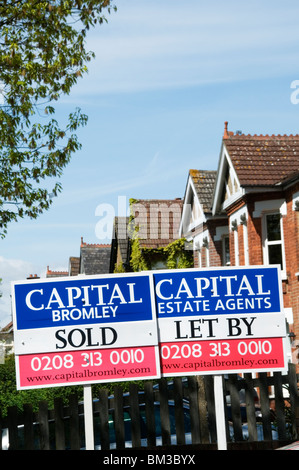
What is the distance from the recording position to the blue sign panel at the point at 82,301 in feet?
26.5

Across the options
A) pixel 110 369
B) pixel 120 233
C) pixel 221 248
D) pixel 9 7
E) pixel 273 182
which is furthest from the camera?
pixel 120 233

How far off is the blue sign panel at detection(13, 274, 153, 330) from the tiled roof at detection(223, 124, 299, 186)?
13.7 meters

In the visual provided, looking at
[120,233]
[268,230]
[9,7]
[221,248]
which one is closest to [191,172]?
[221,248]

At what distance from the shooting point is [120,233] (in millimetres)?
43188

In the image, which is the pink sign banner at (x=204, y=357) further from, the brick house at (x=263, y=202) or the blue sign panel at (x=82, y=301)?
the brick house at (x=263, y=202)

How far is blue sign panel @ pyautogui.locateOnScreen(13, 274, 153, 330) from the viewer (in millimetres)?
8078

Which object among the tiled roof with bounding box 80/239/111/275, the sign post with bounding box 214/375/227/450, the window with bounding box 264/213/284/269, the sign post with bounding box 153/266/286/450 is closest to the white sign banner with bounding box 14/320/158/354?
the sign post with bounding box 153/266/286/450

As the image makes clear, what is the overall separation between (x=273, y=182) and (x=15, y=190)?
883 centimetres

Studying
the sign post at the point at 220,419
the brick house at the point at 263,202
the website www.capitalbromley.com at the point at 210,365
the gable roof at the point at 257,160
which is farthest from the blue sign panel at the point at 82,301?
the gable roof at the point at 257,160

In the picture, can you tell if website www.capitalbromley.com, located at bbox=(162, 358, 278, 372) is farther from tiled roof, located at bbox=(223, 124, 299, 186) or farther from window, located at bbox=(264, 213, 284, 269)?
window, located at bbox=(264, 213, 284, 269)

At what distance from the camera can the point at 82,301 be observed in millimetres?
8117

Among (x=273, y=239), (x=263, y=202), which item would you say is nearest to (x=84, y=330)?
(x=263, y=202)

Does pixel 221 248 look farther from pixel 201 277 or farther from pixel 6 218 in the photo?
pixel 201 277

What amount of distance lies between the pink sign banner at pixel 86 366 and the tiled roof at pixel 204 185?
19.9m
